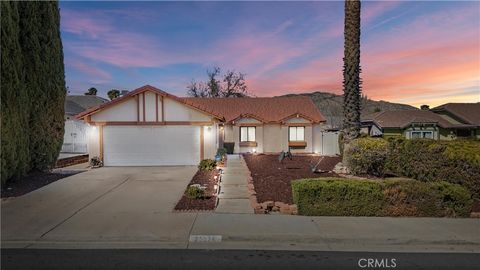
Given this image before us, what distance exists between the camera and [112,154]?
20.1m

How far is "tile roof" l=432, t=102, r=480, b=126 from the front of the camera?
1319 inches

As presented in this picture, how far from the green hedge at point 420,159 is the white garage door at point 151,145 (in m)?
8.95

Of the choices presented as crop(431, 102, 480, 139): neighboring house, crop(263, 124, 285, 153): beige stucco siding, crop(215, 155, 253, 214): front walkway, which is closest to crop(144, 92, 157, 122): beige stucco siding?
crop(215, 155, 253, 214): front walkway

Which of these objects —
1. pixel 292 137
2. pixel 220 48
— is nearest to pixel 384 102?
pixel 292 137

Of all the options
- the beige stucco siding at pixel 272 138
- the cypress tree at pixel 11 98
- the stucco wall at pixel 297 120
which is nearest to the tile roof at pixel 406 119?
the stucco wall at pixel 297 120

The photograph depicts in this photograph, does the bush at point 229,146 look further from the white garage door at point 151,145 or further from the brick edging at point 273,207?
the brick edging at point 273,207

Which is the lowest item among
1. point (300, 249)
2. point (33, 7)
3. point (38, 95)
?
point (300, 249)

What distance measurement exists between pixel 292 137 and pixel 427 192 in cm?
2099

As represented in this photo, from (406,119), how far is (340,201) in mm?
28111

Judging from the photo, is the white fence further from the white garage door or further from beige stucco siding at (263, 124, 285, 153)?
beige stucco siding at (263, 124, 285, 153)

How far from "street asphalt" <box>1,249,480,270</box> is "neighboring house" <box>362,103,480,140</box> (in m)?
26.3

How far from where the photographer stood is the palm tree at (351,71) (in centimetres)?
1570

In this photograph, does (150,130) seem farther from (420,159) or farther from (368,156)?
(420,159)

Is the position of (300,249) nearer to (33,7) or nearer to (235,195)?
(235,195)
